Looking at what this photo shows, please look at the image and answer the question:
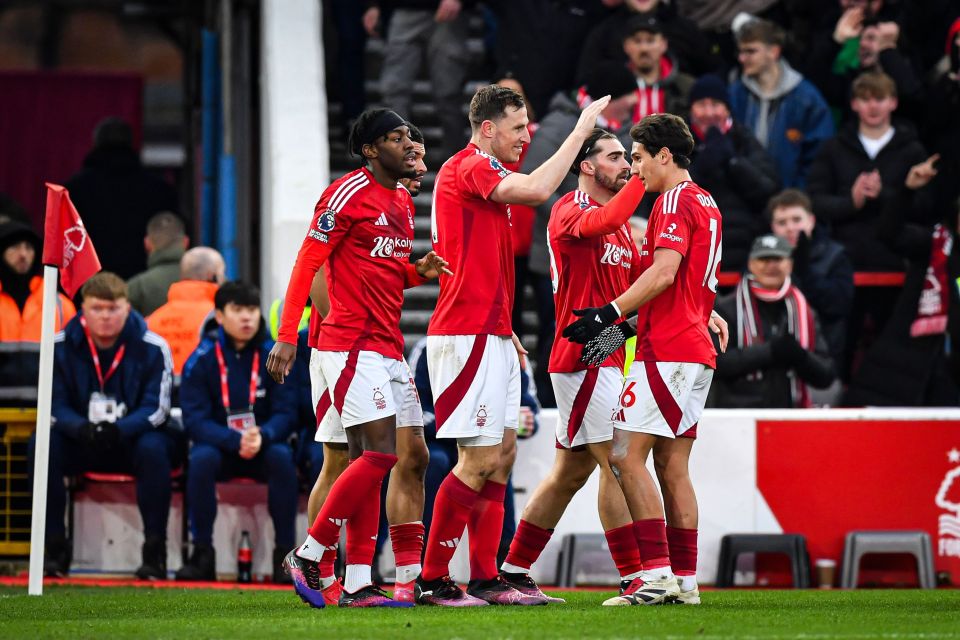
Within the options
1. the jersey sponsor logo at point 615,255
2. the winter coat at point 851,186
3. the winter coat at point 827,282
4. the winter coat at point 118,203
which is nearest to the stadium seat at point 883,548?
the winter coat at point 827,282

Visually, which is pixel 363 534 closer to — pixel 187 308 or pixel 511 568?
pixel 511 568

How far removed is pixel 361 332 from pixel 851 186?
21.1 ft

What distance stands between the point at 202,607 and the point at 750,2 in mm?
9143

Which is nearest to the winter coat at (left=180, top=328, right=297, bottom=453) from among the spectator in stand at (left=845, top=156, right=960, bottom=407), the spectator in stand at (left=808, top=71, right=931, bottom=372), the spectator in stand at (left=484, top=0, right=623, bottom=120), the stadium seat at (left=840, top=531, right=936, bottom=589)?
the stadium seat at (left=840, top=531, right=936, bottom=589)

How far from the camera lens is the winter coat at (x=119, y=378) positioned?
11.1m

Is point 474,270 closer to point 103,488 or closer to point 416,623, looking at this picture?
point 416,623

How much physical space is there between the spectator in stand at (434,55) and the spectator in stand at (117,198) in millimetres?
2195

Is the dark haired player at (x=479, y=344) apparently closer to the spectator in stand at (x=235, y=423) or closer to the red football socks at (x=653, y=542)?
the red football socks at (x=653, y=542)

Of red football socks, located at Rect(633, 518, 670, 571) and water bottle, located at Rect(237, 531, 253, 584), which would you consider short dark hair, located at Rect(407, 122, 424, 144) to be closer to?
red football socks, located at Rect(633, 518, 670, 571)

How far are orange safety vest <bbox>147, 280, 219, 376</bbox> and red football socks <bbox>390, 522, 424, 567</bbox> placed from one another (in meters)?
4.50

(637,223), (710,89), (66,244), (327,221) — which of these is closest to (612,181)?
(327,221)

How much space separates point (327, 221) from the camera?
26.1ft

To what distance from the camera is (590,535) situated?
11141 millimetres

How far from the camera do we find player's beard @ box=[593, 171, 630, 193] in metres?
8.53
